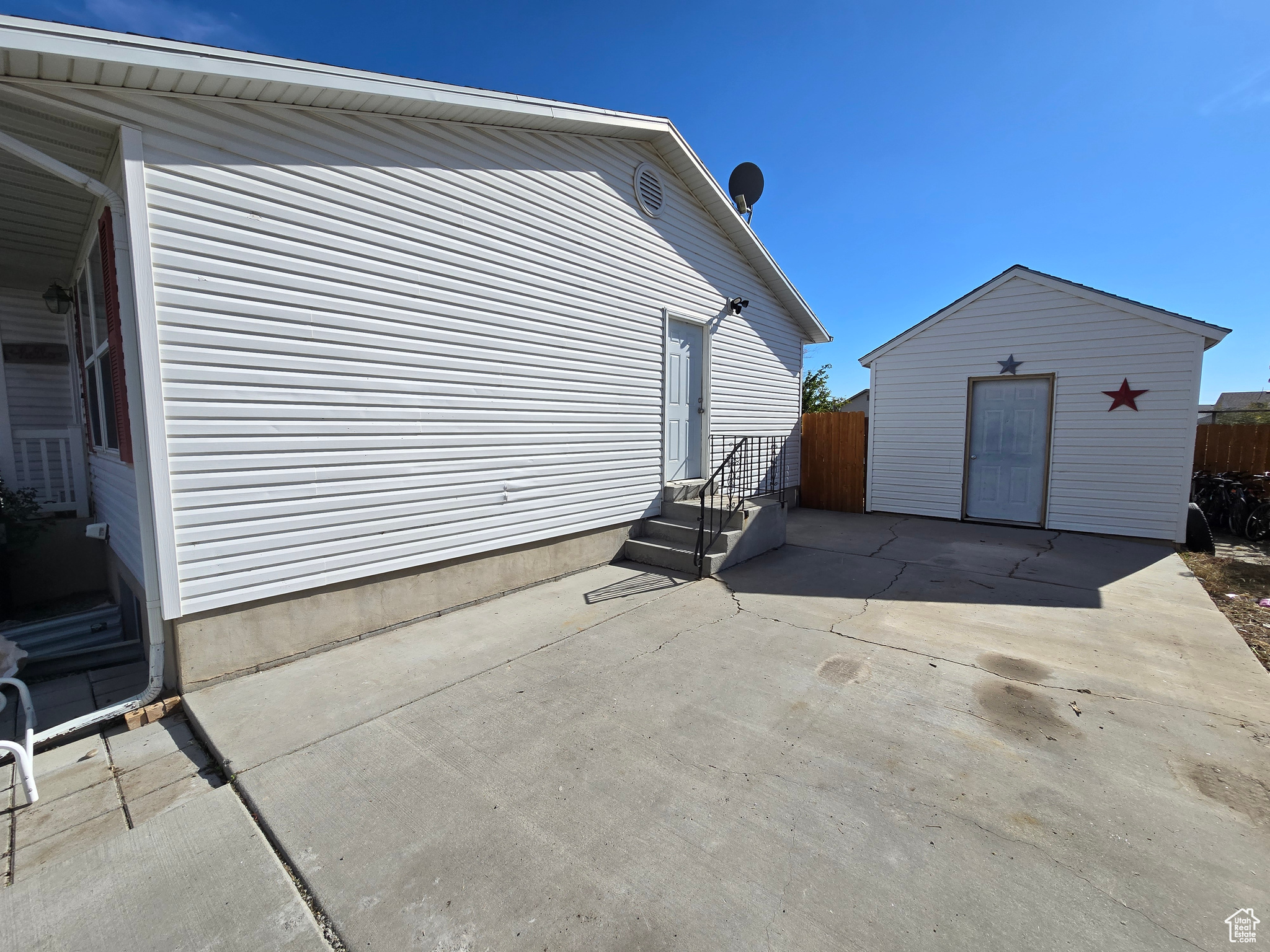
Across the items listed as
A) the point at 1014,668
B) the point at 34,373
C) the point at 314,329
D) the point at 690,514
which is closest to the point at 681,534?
the point at 690,514

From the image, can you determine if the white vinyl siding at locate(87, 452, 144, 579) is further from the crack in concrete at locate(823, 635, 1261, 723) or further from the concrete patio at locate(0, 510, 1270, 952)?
the crack in concrete at locate(823, 635, 1261, 723)

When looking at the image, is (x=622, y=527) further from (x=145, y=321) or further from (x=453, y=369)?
(x=145, y=321)

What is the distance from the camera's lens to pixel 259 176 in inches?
137

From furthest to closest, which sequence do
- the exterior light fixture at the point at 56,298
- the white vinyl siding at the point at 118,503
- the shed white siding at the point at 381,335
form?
1. the exterior light fixture at the point at 56,298
2. the white vinyl siding at the point at 118,503
3. the shed white siding at the point at 381,335

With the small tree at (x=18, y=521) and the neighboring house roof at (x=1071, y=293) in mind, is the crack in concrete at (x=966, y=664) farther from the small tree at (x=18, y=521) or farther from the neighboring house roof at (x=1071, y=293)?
the small tree at (x=18, y=521)

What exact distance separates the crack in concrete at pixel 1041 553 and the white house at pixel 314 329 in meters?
4.08

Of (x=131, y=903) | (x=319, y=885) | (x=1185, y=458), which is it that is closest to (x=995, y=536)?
(x=1185, y=458)

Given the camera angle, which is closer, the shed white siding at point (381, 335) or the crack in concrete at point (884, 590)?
the shed white siding at point (381, 335)

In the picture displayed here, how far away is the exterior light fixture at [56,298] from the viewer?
211 inches

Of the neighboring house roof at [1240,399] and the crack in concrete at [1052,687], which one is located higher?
the neighboring house roof at [1240,399]

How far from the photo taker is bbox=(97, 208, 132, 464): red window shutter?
358 cm

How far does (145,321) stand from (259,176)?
3.97 ft

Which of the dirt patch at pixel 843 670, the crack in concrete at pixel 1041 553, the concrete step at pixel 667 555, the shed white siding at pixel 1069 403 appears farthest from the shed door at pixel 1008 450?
the dirt patch at pixel 843 670

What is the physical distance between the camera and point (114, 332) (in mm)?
3811
